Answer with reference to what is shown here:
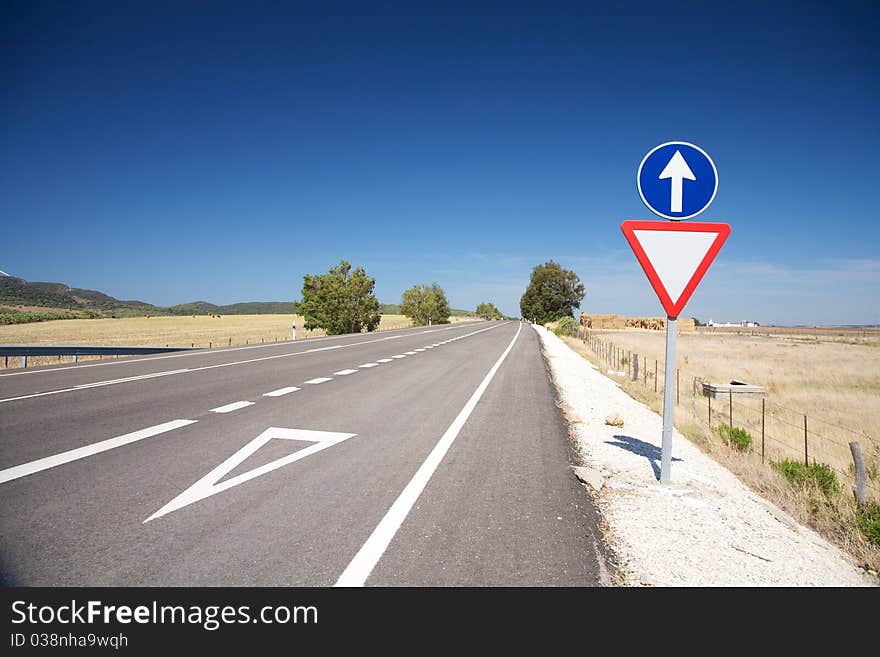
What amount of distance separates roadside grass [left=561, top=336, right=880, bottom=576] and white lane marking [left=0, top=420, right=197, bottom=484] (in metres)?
6.87

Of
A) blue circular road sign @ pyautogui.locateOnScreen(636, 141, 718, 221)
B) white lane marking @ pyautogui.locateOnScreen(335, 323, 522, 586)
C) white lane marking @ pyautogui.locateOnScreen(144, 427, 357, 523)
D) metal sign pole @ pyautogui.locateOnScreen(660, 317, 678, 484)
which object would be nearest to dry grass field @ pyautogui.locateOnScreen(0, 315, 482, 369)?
white lane marking @ pyautogui.locateOnScreen(144, 427, 357, 523)

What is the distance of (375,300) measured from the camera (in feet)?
220

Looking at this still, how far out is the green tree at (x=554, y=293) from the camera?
102 m

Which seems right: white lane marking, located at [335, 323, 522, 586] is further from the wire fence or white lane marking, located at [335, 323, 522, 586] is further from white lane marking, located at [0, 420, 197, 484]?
white lane marking, located at [0, 420, 197, 484]

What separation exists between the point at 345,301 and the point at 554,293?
5358cm

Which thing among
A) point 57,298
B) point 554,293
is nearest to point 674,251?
point 554,293

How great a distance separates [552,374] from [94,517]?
44.0ft

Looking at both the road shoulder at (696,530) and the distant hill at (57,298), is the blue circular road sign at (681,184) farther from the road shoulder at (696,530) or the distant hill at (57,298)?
the distant hill at (57,298)

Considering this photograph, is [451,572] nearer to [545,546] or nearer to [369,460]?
[545,546]

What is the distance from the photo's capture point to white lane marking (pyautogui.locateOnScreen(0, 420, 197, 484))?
448cm

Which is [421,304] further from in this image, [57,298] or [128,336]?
[57,298]
